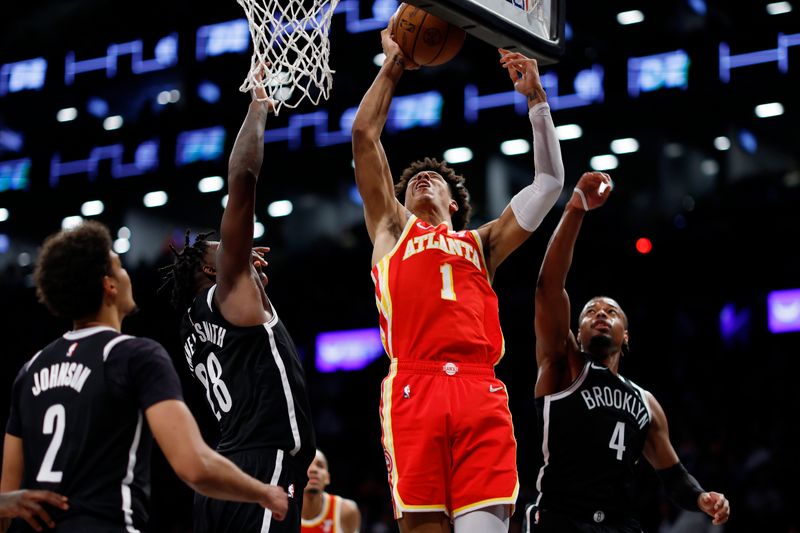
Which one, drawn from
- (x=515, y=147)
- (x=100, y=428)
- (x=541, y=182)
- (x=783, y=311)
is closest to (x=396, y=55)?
(x=541, y=182)

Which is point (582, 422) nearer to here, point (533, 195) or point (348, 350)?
point (533, 195)

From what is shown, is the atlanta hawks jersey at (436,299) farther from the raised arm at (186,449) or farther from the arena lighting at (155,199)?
the arena lighting at (155,199)

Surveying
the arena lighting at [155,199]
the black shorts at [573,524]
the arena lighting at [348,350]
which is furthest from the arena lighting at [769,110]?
the black shorts at [573,524]

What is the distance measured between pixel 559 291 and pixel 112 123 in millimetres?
16502

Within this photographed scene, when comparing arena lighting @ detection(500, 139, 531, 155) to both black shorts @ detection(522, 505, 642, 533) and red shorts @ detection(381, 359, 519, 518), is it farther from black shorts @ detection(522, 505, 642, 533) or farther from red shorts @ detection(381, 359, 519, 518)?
red shorts @ detection(381, 359, 519, 518)

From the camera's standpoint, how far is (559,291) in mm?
5312

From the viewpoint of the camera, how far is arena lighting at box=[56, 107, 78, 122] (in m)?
20.5

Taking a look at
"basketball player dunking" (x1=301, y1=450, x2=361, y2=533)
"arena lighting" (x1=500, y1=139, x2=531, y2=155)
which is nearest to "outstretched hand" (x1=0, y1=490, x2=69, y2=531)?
"basketball player dunking" (x1=301, y1=450, x2=361, y2=533)

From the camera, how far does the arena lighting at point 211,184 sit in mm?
18703

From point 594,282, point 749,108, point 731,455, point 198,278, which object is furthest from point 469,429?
point 749,108

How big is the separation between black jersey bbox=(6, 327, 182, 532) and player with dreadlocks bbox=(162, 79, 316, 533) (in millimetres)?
941

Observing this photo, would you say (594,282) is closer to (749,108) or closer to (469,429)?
(749,108)

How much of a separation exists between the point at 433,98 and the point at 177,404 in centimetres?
1501

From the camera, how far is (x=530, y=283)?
1520 cm
